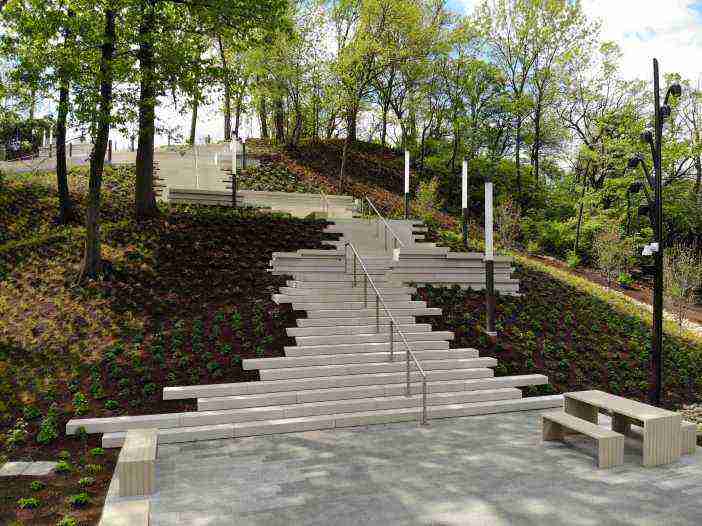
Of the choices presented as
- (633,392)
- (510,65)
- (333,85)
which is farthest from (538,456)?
(510,65)

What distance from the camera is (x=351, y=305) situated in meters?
10.8

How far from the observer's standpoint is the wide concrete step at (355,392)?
25.3 feet

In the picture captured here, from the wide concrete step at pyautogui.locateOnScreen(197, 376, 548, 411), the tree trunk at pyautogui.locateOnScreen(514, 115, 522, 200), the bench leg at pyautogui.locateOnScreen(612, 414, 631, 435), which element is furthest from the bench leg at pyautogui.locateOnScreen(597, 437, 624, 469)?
the tree trunk at pyautogui.locateOnScreen(514, 115, 522, 200)

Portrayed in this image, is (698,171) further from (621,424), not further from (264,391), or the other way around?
(264,391)

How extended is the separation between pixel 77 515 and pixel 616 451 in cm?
557

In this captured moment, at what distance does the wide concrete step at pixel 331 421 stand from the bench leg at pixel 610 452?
254cm

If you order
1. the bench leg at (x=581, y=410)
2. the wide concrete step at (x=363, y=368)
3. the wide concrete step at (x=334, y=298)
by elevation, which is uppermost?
the wide concrete step at (x=334, y=298)

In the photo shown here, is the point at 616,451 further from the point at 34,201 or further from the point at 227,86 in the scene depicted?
the point at 34,201

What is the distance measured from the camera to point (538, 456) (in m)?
6.20

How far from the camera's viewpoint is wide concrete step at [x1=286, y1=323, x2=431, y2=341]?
31.3 feet

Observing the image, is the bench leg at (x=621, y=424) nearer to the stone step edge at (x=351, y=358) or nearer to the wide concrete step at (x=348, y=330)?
the stone step edge at (x=351, y=358)

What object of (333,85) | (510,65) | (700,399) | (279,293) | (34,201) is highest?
(510,65)

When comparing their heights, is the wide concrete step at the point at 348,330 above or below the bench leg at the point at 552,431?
above

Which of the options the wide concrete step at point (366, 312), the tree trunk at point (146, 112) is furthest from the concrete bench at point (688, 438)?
the tree trunk at point (146, 112)
